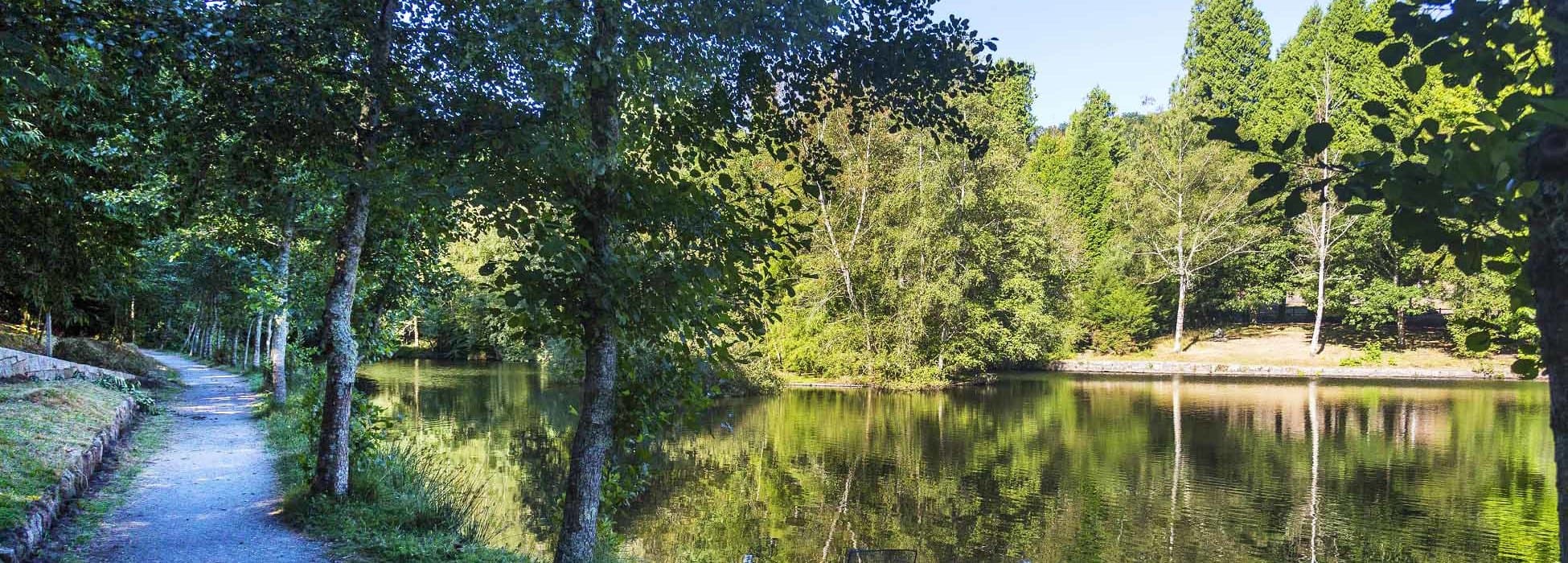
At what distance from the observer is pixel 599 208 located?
4965mm

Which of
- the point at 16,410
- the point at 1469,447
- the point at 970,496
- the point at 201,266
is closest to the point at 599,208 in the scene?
the point at 16,410

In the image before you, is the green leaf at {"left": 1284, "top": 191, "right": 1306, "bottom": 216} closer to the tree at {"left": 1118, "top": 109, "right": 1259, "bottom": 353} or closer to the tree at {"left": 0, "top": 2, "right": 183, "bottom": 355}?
the tree at {"left": 0, "top": 2, "right": 183, "bottom": 355}

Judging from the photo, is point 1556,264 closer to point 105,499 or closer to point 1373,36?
point 1373,36

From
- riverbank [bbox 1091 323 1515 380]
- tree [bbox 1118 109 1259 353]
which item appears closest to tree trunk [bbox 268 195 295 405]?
→ riverbank [bbox 1091 323 1515 380]

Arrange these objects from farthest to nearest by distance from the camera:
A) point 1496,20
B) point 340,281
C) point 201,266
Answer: point 201,266 < point 340,281 < point 1496,20

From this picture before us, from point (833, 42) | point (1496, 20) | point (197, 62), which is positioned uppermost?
point (833, 42)

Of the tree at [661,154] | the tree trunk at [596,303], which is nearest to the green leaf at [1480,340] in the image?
the tree at [661,154]

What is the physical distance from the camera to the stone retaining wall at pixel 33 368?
12008mm

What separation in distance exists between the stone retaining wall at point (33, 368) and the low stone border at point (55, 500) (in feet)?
7.78

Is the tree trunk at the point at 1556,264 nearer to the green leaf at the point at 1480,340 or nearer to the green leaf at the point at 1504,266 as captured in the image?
the green leaf at the point at 1480,340

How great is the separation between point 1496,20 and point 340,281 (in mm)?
7921

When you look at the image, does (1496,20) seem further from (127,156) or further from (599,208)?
(127,156)

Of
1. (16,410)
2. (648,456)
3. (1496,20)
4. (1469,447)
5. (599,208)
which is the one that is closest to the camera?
(1496,20)

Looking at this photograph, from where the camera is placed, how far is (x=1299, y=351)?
1598 inches
